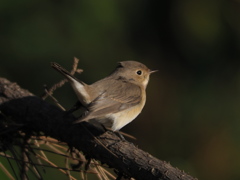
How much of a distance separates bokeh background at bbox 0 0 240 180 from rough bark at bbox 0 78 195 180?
2191 millimetres

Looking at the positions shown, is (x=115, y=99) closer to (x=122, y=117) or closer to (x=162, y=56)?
(x=122, y=117)

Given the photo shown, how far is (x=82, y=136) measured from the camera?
10.7 feet

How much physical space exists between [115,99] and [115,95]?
6 cm

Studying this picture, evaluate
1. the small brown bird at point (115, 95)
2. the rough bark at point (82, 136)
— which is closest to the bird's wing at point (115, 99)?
the small brown bird at point (115, 95)

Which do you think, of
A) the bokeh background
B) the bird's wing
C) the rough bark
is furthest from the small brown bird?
the bokeh background

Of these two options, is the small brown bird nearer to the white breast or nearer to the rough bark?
the white breast

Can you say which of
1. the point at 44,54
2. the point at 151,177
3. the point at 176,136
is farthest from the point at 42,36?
the point at 151,177

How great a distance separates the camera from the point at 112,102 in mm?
4094

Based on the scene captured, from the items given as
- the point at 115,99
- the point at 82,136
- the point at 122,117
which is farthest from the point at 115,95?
the point at 82,136

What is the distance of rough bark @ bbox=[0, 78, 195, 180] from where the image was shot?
293cm

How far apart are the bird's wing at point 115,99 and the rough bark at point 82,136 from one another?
7.7 inches

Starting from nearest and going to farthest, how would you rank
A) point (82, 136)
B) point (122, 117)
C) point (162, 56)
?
point (82, 136) → point (122, 117) → point (162, 56)

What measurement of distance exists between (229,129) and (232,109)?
0.73ft

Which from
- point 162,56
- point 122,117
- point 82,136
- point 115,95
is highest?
point 162,56
